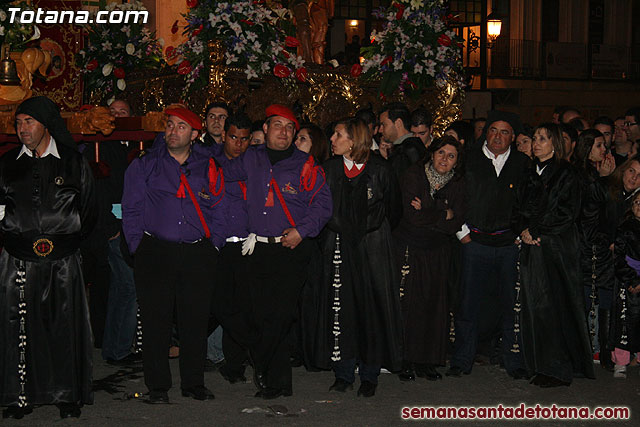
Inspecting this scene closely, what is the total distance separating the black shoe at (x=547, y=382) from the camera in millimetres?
7578

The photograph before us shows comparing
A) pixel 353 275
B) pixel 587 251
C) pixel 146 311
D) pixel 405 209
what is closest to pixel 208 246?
pixel 146 311

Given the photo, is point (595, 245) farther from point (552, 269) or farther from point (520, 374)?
point (520, 374)

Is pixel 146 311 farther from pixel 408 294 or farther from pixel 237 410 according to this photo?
pixel 408 294

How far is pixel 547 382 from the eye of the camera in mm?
7602

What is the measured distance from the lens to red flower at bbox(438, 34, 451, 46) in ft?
36.2

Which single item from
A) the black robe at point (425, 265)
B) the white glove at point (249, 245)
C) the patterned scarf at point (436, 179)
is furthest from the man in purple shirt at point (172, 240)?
the patterned scarf at point (436, 179)

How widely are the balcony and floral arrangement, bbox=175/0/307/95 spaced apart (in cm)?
2235

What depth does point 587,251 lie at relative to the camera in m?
8.52

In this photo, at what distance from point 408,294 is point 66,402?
9.72 ft

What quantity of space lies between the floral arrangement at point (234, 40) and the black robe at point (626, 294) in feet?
14.1

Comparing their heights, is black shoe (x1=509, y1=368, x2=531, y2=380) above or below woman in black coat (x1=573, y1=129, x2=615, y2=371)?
below

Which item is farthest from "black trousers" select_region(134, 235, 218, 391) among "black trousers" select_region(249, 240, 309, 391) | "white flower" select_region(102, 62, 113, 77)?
"white flower" select_region(102, 62, 113, 77)

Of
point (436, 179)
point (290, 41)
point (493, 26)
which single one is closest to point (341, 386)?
point (436, 179)

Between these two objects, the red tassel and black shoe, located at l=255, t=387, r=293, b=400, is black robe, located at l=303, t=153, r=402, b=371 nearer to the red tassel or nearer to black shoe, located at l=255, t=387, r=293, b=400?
black shoe, located at l=255, t=387, r=293, b=400
